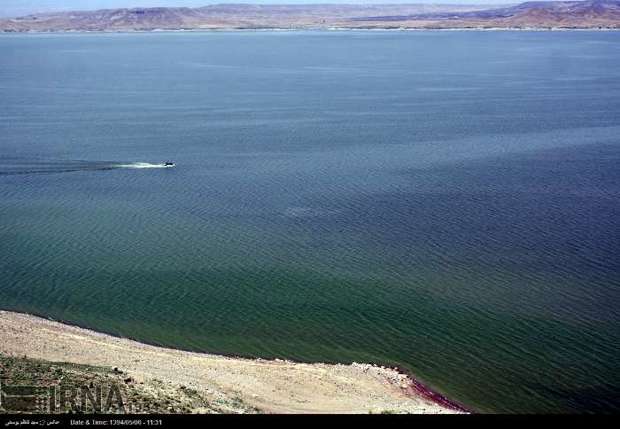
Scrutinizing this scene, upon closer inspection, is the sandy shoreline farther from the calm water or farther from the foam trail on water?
the foam trail on water

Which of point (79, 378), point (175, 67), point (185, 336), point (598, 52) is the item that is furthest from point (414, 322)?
point (598, 52)

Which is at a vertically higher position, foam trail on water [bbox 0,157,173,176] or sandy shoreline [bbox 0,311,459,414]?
sandy shoreline [bbox 0,311,459,414]

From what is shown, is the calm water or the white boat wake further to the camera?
the white boat wake

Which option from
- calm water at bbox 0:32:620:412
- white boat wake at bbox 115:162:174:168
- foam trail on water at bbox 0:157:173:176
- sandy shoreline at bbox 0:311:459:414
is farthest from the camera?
white boat wake at bbox 115:162:174:168

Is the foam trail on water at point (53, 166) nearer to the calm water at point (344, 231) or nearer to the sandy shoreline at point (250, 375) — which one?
the calm water at point (344, 231)

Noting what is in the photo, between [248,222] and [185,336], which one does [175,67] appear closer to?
[248,222]

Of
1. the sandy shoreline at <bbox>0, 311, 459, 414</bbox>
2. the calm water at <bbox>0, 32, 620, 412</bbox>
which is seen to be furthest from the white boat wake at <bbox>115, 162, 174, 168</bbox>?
the sandy shoreline at <bbox>0, 311, 459, 414</bbox>

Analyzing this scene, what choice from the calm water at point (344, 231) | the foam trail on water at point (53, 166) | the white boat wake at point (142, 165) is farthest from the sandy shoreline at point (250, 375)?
the white boat wake at point (142, 165)
